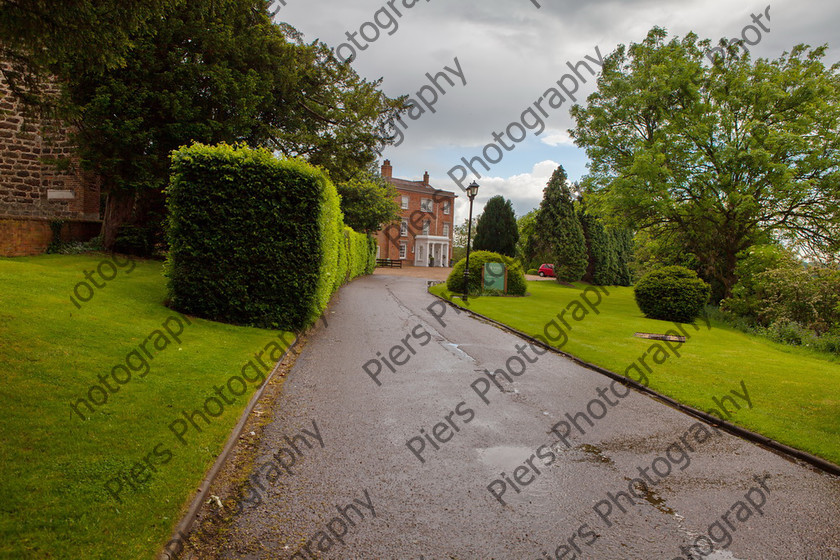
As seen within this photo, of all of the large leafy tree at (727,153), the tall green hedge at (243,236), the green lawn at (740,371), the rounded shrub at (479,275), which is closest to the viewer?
the green lawn at (740,371)

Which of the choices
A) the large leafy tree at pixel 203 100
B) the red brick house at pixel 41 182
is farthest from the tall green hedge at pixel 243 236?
the red brick house at pixel 41 182

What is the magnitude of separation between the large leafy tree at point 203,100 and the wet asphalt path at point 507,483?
1233 centimetres

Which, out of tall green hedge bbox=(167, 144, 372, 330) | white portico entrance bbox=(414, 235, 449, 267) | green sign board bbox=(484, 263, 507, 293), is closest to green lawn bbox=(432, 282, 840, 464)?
tall green hedge bbox=(167, 144, 372, 330)

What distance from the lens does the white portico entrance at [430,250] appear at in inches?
2351

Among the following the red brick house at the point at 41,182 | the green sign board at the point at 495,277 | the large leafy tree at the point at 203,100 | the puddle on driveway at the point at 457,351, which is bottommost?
the puddle on driveway at the point at 457,351

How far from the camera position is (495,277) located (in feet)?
81.6

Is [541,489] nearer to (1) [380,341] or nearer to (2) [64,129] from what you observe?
(1) [380,341]

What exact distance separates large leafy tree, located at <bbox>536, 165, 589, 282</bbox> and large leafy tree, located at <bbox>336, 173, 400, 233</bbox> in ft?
43.8

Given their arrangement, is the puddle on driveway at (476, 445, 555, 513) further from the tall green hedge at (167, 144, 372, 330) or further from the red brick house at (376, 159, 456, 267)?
the red brick house at (376, 159, 456, 267)

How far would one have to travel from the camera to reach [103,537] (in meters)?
2.94

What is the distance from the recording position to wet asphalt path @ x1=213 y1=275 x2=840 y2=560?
132 inches

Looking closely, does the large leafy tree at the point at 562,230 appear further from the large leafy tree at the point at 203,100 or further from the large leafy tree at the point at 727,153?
the large leafy tree at the point at 203,100

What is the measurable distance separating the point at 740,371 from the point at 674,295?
9.55 metres

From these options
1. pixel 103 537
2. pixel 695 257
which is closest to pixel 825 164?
pixel 695 257
